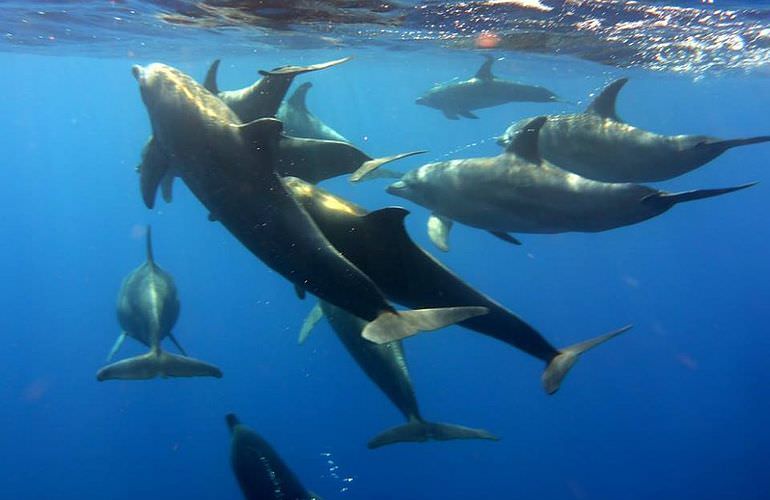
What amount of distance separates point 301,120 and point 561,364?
617cm

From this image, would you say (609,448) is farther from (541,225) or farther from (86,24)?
(86,24)

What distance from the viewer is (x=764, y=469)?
2669 cm

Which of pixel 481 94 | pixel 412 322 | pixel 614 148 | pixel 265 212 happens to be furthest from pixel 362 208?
pixel 481 94

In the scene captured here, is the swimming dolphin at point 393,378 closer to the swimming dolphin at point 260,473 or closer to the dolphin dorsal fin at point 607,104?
the swimming dolphin at point 260,473

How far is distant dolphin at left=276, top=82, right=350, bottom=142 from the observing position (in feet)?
34.7

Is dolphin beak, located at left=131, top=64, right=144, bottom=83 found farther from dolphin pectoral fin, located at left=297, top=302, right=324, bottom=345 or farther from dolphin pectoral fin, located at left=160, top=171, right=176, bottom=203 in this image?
dolphin pectoral fin, located at left=297, top=302, right=324, bottom=345

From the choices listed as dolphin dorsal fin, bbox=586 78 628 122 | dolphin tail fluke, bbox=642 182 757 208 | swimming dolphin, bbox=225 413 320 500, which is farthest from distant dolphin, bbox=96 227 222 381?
dolphin dorsal fin, bbox=586 78 628 122

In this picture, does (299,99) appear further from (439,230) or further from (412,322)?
(412,322)

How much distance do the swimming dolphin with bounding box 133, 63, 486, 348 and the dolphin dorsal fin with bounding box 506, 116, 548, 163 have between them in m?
3.84

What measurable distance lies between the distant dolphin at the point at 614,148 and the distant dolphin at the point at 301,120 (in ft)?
11.9

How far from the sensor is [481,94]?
733 inches

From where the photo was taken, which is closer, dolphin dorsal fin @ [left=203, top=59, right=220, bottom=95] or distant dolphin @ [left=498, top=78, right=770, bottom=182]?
dolphin dorsal fin @ [left=203, top=59, right=220, bottom=95]

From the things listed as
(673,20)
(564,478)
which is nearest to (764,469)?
(564,478)

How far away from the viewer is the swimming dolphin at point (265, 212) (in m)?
5.23
